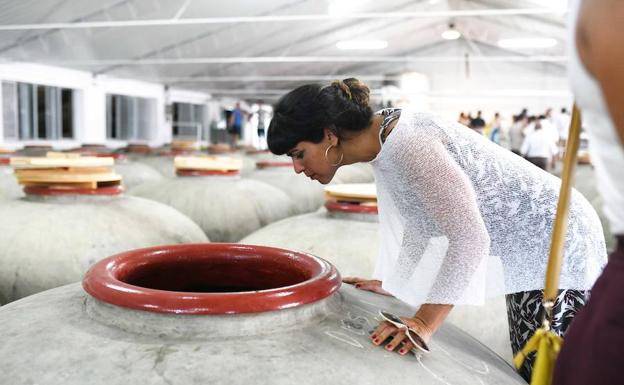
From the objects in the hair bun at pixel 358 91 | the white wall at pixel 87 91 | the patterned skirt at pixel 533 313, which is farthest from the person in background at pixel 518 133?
the hair bun at pixel 358 91

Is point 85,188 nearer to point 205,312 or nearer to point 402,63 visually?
point 205,312

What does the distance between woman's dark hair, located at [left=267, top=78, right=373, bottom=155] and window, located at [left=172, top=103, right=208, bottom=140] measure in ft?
75.3

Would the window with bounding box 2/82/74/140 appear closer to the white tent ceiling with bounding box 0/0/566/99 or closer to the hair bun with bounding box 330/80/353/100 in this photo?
the white tent ceiling with bounding box 0/0/566/99

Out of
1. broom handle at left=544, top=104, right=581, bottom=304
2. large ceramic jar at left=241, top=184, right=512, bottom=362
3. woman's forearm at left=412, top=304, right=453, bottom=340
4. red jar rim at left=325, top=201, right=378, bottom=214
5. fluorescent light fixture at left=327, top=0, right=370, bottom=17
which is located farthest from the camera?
fluorescent light fixture at left=327, top=0, right=370, bottom=17

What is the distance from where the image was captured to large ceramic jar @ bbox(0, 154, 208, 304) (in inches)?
112

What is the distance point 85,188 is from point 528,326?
8.05 ft

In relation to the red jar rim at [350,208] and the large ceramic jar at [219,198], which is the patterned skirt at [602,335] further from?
the large ceramic jar at [219,198]

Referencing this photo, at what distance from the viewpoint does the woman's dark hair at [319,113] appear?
1780 mm

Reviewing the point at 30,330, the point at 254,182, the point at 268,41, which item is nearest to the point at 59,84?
the point at 268,41

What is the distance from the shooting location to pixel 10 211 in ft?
10.3

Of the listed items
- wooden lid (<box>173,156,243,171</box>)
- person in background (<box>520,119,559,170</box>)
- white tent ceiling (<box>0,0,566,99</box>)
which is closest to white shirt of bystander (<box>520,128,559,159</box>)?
person in background (<box>520,119,559,170</box>)

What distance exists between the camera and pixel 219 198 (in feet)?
15.0

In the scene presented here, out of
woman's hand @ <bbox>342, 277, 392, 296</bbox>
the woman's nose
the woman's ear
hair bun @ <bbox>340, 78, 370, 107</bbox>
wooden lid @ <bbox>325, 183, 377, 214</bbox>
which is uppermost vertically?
hair bun @ <bbox>340, 78, 370, 107</bbox>

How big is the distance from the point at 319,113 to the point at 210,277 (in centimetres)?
69
